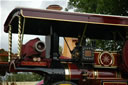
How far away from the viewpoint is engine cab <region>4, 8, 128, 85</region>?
6809 mm

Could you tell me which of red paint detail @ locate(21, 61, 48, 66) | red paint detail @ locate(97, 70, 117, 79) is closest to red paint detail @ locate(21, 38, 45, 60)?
red paint detail @ locate(21, 61, 48, 66)

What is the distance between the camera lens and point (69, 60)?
768cm

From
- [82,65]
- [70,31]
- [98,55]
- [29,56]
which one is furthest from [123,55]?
[29,56]

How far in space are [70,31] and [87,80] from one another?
2.01m

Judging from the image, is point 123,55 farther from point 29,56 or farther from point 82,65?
point 29,56

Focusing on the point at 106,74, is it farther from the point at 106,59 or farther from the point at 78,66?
the point at 78,66

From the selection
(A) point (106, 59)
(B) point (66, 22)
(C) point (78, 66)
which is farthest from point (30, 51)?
(A) point (106, 59)

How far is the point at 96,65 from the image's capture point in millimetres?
7449

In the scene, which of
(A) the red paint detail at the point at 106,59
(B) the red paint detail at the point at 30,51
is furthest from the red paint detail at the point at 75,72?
(B) the red paint detail at the point at 30,51

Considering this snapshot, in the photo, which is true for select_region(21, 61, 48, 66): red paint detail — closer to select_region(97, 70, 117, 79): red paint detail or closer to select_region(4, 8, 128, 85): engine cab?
select_region(4, 8, 128, 85): engine cab

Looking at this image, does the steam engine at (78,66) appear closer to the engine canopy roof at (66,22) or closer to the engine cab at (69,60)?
the engine cab at (69,60)

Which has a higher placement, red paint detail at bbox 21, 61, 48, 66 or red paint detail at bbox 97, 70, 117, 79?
red paint detail at bbox 21, 61, 48, 66

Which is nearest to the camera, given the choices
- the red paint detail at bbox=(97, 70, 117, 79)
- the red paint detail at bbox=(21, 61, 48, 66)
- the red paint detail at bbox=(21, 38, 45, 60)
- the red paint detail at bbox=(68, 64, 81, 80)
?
the red paint detail at bbox=(21, 61, 48, 66)

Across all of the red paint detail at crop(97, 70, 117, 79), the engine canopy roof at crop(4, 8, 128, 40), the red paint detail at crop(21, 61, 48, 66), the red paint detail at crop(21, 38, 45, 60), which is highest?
the engine canopy roof at crop(4, 8, 128, 40)
